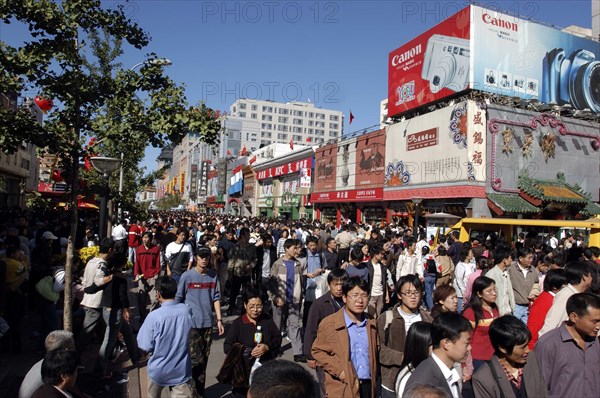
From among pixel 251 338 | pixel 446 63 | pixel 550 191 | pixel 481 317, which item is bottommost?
pixel 251 338

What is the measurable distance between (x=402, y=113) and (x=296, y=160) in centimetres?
1682

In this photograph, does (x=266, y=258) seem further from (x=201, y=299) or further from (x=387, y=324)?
(x=387, y=324)

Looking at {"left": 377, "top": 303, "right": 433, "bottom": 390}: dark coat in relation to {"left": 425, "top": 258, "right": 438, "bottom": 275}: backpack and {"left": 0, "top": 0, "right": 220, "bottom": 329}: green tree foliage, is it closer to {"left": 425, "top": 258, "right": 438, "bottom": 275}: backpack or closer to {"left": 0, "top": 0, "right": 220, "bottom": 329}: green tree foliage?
{"left": 0, "top": 0, "right": 220, "bottom": 329}: green tree foliage

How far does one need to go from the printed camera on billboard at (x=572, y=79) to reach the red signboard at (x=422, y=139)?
780 cm

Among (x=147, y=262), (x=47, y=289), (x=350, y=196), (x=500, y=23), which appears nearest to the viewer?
(x=47, y=289)

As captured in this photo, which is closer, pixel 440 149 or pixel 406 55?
pixel 440 149

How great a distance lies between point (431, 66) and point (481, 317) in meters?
27.4

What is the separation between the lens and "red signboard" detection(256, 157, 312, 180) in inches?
1762

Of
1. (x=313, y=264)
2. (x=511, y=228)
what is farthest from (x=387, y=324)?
(x=511, y=228)

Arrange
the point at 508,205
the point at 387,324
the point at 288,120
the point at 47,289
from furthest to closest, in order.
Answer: the point at 288,120
the point at 508,205
the point at 47,289
the point at 387,324

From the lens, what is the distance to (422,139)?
28.7 meters

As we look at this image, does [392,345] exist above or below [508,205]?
below

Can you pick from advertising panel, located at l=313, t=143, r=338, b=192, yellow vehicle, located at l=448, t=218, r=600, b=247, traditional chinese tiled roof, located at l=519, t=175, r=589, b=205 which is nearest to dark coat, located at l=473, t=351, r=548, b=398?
yellow vehicle, located at l=448, t=218, r=600, b=247

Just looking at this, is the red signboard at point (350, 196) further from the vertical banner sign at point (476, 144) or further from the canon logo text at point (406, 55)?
the canon logo text at point (406, 55)
